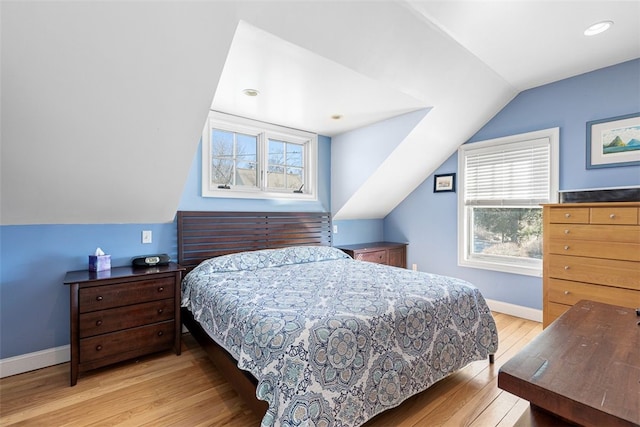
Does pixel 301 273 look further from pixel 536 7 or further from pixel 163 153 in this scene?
pixel 536 7

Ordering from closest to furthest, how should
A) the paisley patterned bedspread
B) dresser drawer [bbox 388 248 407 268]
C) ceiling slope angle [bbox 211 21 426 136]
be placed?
1. the paisley patterned bedspread
2. ceiling slope angle [bbox 211 21 426 136]
3. dresser drawer [bbox 388 248 407 268]

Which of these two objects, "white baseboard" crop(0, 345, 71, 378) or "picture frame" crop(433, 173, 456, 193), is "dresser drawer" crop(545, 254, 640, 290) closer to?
"picture frame" crop(433, 173, 456, 193)

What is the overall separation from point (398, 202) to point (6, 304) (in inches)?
169

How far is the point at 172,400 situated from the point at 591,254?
326cm

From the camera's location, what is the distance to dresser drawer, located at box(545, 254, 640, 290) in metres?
2.21

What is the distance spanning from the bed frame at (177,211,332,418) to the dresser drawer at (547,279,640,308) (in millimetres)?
2498

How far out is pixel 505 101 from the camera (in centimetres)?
336

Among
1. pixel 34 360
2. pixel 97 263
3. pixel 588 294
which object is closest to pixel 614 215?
pixel 588 294

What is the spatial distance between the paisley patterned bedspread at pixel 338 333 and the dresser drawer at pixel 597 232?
3.31ft

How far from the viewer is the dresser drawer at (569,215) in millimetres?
2409

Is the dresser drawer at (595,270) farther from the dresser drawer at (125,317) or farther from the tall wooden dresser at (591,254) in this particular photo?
the dresser drawer at (125,317)

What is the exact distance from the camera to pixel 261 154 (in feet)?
11.7

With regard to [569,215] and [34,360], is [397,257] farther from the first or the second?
[34,360]

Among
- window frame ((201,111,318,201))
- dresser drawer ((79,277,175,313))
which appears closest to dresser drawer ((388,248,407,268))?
window frame ((201,111,318,201))
